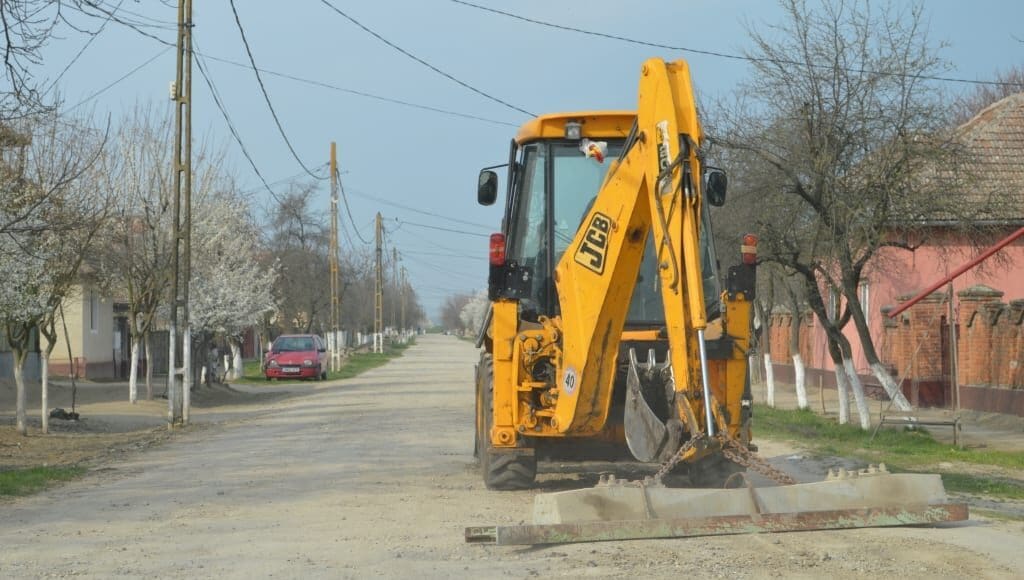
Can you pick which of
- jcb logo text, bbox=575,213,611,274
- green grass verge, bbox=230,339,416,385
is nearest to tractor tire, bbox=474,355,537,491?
jcb logo text, bbox=575,213,611,274

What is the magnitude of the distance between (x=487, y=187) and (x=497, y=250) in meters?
0.92

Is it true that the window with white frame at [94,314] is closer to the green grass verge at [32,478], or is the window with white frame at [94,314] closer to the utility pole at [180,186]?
the utility pole at [180,186]

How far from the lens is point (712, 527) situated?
25.3 ft

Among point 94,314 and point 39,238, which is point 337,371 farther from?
point 39,238

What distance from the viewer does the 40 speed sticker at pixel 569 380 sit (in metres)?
9.97

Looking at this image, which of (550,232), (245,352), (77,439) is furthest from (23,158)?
(245,352)

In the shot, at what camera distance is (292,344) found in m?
43.2

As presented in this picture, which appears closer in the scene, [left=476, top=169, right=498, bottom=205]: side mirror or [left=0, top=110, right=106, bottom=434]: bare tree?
[left=476, top=169, right=498, bottom=205]: side mirror

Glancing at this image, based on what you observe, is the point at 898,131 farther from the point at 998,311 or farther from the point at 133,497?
the point at 133,497

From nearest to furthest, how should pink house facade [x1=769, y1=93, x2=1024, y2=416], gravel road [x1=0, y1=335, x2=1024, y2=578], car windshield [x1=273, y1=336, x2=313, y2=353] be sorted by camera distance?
gravel road [x1=0, y1=335, x2=1024, y2=578]
pink house facade [x1=769, y1=93, x2=1024, y2=416]
car windshield [x1=273, y1=336, x2=313, y2=353]

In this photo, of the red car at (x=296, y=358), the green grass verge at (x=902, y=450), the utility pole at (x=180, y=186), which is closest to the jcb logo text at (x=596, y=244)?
the green grass verge at (x=902, y=450)

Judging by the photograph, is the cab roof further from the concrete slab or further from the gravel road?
the concrete slab

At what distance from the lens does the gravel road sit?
7434 mm

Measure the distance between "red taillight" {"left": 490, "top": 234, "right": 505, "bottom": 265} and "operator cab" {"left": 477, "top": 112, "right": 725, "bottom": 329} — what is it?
22cm
